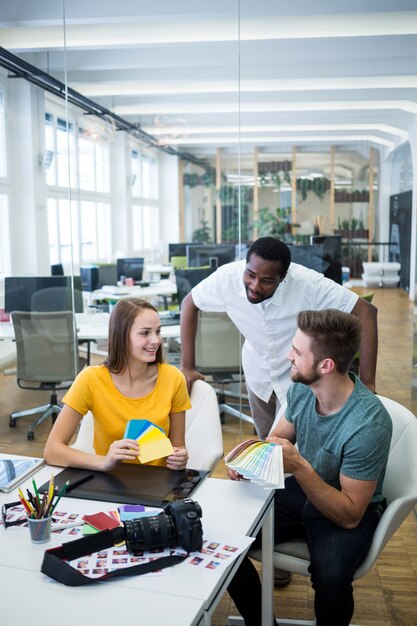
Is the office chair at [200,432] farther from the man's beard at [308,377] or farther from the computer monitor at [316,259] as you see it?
the computer monitor at [316,259]

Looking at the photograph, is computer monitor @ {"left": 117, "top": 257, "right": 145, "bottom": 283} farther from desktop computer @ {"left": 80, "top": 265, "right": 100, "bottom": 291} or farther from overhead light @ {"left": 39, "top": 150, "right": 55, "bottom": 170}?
overhead light @ {"left": 39, "top": 150, "right": 55, "bottom": 170}

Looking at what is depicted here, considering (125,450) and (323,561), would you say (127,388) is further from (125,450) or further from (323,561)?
(323,561)

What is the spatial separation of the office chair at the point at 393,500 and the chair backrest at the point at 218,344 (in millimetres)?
2469

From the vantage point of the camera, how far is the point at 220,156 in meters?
4.63

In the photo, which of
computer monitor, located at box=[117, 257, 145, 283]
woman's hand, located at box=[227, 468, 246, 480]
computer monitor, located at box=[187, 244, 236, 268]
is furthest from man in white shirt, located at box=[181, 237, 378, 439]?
computer monitor, located at box=[117, 257, 145, 283]

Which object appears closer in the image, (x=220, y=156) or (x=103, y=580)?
(x=103, y=580)

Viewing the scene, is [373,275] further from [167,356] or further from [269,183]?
[167,356]

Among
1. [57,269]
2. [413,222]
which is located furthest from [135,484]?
[57,269]

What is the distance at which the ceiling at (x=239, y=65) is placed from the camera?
13.6 ft

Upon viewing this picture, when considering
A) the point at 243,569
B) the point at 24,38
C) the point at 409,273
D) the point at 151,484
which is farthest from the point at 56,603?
the point at 24,38

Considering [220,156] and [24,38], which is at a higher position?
[24,38]

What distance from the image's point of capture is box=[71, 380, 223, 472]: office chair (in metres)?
2.76

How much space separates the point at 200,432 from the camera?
2.88 meters

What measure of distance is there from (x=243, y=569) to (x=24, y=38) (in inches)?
150
